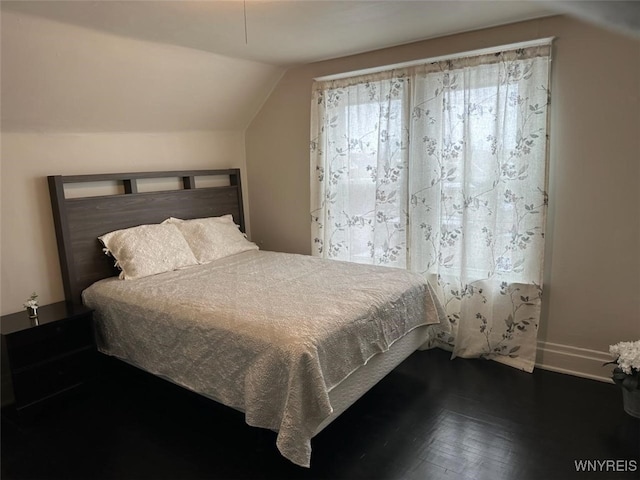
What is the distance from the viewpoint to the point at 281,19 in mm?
2459

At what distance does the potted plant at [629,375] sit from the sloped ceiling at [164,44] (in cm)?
183

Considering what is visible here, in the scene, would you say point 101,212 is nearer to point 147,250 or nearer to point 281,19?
point 147,250

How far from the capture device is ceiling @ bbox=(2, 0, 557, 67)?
7.13 ft

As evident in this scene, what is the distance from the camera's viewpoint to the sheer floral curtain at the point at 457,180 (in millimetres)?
2719

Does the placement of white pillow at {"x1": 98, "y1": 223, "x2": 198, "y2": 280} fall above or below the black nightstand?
above

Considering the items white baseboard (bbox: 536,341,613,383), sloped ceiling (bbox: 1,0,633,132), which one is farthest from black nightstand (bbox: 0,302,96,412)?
white baseboard (bbox: 536,341,613,383)

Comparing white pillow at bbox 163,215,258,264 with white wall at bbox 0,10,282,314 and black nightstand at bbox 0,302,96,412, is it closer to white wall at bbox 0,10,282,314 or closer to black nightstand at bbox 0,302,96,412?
white wall at bbox 0,10,282,314

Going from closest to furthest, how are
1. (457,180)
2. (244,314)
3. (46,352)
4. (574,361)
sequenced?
1. (244,314)
2. (46,352)
3. (574,361)
4. (457,180)

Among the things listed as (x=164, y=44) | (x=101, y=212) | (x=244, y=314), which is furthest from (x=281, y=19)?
(x=101, y=212)

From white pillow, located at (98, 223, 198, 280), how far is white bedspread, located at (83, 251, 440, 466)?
9cm

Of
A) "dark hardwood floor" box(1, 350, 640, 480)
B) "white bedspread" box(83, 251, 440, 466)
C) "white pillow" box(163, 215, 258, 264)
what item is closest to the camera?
"white bedspread" box(83, 251, 440, 466)

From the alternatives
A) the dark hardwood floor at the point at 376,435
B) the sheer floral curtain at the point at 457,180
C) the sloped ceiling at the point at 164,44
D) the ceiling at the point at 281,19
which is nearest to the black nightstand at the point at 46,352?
the dark hardwood floor at the point at 376,435

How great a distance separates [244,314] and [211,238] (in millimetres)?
1458

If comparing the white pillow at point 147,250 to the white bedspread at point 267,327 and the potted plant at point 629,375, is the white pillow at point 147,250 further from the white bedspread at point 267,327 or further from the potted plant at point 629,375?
the potted plant at point 629,375
